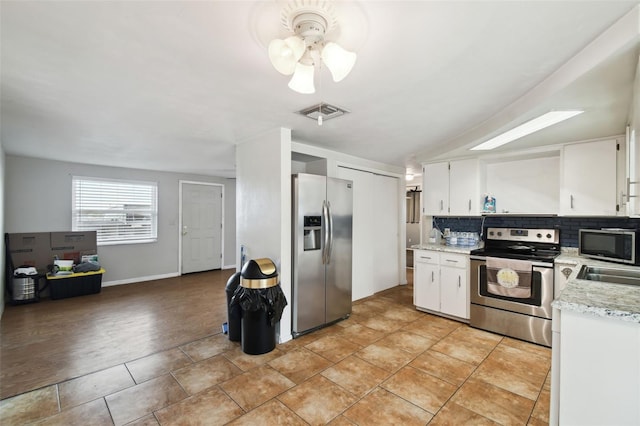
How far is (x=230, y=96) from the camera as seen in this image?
2287 mm

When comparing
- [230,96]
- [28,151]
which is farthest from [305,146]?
[28,151]

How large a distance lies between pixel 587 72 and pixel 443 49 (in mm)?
822

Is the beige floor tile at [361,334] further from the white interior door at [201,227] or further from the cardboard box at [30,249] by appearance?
the cardboard box at [30,249]

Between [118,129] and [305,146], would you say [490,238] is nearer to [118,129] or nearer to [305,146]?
[305,146]

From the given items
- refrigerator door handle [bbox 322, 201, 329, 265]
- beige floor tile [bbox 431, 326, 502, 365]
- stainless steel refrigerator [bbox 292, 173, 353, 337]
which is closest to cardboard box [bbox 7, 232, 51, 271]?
stainless steel refrigerator [bbox 292, 173, 353, 337]

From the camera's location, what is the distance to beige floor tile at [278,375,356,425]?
1.99 meters

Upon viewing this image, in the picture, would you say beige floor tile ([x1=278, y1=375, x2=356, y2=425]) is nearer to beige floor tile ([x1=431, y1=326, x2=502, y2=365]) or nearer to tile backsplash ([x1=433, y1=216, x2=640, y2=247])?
beige floor tile ([x1=431, y1=326, x2=502, y2=365])

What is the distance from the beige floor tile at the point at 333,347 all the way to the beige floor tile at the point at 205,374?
81 cm

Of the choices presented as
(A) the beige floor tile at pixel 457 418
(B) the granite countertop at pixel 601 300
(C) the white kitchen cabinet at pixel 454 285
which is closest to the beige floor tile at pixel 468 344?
(C) the white kitchen cabinet at pixel 454 285

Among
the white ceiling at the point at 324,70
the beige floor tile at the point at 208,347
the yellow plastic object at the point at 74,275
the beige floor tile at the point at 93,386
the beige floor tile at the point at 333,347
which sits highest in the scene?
the white ceiling at the point at 324,70

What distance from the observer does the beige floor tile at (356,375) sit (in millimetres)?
2309

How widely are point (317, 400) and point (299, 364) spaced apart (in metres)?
0.54

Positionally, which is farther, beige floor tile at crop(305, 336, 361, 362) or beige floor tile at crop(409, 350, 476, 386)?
beige floor tile at crop(305, 336, 361, 362)

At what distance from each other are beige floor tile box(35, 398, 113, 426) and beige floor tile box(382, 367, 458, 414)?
203 centimetres
